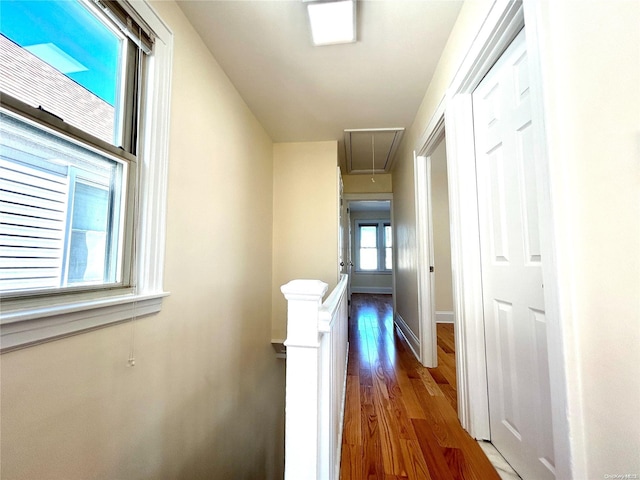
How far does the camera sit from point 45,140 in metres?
0.94

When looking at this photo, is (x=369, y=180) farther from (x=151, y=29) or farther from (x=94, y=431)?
(x=94, y=431)

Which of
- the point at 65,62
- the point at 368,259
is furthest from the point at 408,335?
the point at 368,259

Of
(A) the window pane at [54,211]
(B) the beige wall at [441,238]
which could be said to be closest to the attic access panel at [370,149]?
(B) the beige wall at [441,238]

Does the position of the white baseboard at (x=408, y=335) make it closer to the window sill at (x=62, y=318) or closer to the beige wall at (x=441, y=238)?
the beige wall at (x=441, y=238)

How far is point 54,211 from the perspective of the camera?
0.98m

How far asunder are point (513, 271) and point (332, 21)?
167cm

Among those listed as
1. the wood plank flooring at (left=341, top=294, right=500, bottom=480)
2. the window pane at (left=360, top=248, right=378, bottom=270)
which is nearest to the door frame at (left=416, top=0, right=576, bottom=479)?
the wood plank flooring at (left=341, top=294, right=500, bottom=480)

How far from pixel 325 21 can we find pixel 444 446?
2449 mm

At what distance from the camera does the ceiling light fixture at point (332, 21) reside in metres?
1.40

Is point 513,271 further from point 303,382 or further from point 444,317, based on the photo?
point 444,317

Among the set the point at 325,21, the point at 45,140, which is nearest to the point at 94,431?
the point at 45,140

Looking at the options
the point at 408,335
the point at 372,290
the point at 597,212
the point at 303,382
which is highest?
the point at 597,212

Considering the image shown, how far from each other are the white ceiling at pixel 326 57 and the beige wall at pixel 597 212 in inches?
38.2

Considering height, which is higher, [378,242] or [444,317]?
[378,242]
